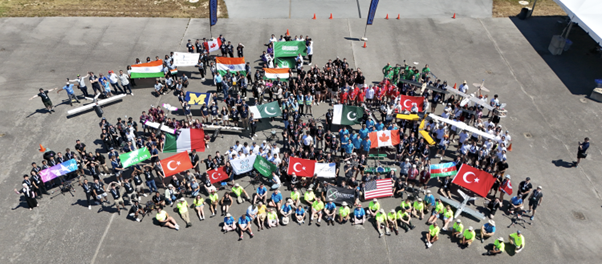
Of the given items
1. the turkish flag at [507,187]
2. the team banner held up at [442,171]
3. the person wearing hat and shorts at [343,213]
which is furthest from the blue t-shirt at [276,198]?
the turkish flag at [507,187]

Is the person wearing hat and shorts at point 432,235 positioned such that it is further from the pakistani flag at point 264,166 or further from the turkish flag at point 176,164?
the turkish flag at point 176,164

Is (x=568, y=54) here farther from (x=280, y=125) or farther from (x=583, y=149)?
(x=280, y=125)

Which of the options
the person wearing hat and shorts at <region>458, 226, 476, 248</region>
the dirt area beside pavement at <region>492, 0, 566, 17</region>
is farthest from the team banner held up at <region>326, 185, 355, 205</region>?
the dirt area beside pavement at <region>492, 0, 566, 17</region>

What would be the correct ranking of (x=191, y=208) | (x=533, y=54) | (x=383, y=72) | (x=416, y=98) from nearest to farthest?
(x=191, y=208) < (x=416, y=98) < (x=383, y=72) < (x=533, y=54)

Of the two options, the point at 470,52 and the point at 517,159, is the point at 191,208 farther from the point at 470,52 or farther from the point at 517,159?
the point at 470,52

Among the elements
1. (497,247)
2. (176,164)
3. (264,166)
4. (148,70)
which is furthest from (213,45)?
(497,247)

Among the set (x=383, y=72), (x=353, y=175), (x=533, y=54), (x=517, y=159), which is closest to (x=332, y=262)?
(x=353, y=175)

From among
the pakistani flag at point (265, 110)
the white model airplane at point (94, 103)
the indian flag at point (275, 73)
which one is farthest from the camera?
the indian flag at point (275, 73)

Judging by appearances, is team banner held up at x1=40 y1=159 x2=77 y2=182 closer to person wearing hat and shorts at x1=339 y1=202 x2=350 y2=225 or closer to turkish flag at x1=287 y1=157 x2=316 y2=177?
turkish flag at x1=287 y1=157 x2=316 y2=177
